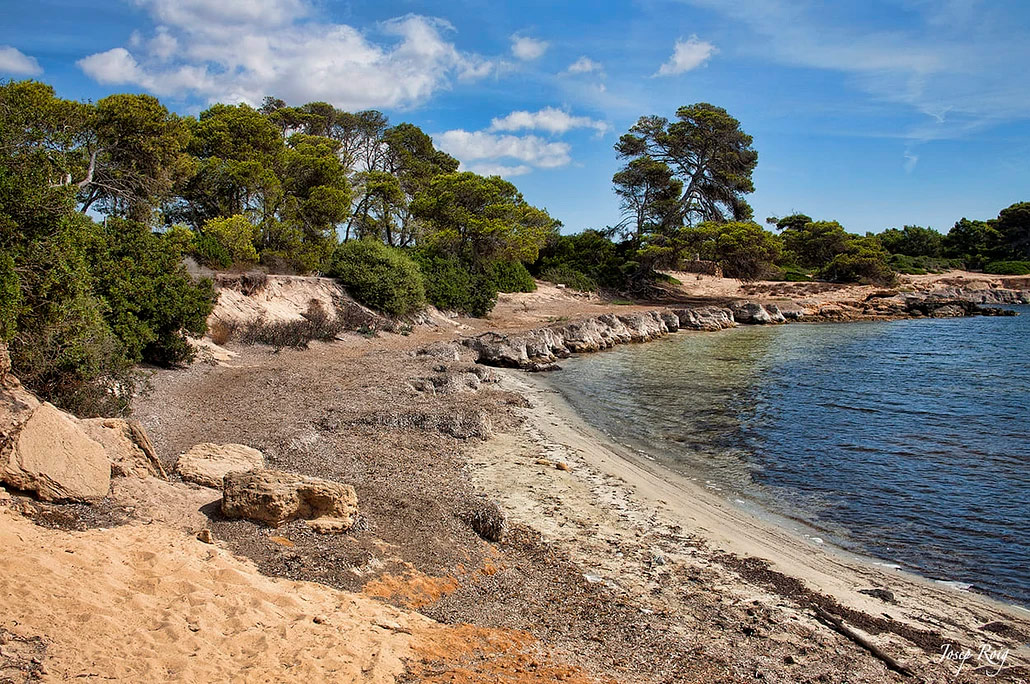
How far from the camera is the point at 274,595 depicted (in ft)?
18.3

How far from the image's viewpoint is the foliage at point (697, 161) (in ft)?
192

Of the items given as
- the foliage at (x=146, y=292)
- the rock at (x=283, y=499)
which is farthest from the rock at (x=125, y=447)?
the foliage at (x=146, y=292)

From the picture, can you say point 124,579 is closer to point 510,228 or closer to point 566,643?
point 566,643

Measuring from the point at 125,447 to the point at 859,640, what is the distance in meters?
8.57

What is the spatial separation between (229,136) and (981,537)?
33648 mm

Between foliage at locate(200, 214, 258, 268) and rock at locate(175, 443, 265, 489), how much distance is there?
62.5ft

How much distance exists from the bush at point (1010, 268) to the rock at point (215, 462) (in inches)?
3395

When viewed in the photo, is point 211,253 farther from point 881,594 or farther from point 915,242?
point 915,242

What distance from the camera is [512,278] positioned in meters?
44.6

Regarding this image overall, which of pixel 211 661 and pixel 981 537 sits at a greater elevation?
pixel 211 661

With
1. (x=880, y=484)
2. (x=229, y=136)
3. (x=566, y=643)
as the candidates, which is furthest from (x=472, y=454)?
(x=229, y=136)

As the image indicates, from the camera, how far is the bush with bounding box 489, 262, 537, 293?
43.4 meters

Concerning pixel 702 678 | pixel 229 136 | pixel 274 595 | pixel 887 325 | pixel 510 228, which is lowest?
pixel 702 678

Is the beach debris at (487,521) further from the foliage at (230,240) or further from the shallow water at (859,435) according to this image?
the foliage at (230,240)
